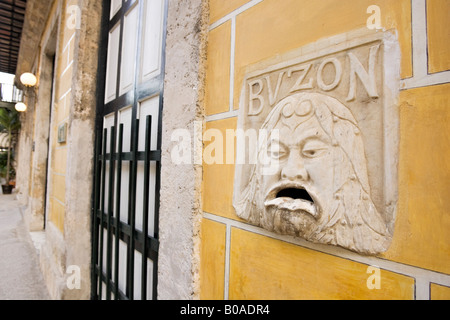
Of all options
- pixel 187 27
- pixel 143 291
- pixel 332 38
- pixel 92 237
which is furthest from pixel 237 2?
pixel 92 237

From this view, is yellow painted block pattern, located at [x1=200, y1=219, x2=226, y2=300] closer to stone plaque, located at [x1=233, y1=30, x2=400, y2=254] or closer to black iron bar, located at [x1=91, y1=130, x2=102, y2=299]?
stone plaque, located at [x1=233, y1=30, x2=400, y2=254]

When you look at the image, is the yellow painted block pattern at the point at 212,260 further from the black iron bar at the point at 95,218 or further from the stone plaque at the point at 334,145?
the black iron bar at the point at 95,218

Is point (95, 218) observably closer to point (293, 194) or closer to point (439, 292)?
point (293, 194)

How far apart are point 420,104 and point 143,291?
1.52 metres

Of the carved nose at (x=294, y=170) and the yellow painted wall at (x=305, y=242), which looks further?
the carved nose at (x=294, y=170)

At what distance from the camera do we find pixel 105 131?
2.09 meters

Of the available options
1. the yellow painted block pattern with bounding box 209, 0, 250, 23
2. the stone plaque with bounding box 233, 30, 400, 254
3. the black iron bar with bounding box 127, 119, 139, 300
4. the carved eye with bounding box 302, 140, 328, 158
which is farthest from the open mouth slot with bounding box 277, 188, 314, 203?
the black iron bar with bounding box 127, 119, 139, 300

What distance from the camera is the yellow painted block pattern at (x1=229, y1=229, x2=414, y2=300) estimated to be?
0.51m

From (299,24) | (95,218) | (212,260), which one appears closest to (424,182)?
(299,24)

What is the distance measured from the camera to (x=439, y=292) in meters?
0.44

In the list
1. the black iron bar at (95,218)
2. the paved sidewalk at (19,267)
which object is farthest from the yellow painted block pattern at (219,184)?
the paved sidewalk at (19,267)

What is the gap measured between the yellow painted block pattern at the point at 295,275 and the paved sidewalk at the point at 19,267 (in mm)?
2759

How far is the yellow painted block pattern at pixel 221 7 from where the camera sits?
2.84 feet

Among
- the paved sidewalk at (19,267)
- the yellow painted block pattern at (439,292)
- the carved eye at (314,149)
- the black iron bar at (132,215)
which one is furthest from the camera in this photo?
the paved sidewalk at (19,267)
